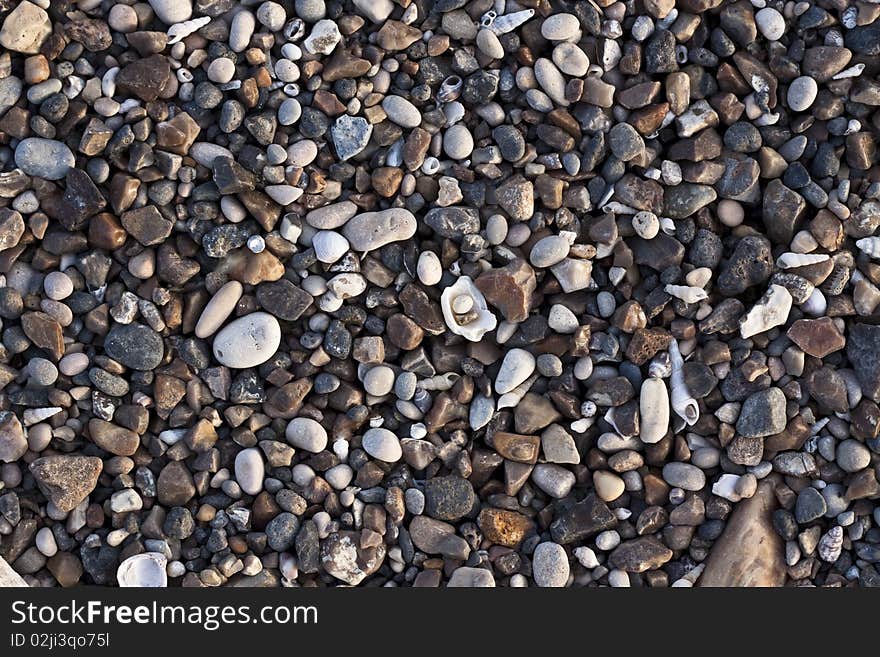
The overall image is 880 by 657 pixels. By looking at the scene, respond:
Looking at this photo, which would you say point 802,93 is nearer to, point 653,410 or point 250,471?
point 653,410

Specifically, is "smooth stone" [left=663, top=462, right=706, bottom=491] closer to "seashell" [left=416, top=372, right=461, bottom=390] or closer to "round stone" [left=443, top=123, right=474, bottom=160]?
"seashell" [left=416, top=372, right=461, bottom=390]

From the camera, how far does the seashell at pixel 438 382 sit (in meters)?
2.21

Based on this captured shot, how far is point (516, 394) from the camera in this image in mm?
2197

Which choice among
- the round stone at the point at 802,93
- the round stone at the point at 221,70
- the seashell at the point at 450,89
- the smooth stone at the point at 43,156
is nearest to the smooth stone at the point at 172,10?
the round stone at the point at 221,70

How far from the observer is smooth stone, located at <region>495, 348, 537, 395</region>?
2178 mm

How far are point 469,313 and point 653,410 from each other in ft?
1.53

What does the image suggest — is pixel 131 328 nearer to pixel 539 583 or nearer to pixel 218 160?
pixel 218 160

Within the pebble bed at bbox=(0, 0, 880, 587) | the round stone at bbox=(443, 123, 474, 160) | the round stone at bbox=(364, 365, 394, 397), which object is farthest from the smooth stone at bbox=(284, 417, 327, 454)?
the round stone at bbox=(443, 123, 474, 160)

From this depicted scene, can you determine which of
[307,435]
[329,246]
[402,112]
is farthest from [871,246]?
[307,435]

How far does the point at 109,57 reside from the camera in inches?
85.1

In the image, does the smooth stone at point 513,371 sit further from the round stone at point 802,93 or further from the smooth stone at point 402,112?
the round stone at point 802,93

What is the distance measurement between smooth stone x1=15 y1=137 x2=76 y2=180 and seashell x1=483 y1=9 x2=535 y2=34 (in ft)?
3.27

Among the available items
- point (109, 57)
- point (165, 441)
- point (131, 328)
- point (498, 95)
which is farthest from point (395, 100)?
point (165, 441)

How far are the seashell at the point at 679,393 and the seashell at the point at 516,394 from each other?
311 millimetres
